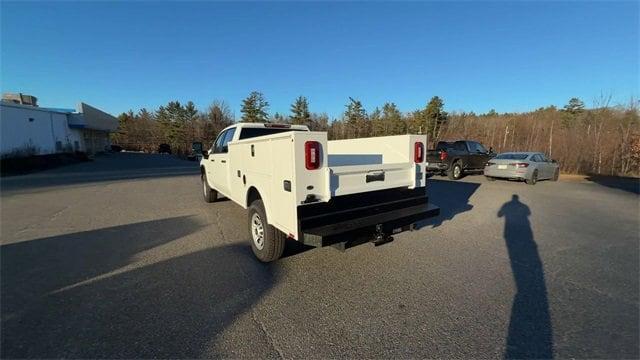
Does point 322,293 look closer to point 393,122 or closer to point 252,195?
point 252,195

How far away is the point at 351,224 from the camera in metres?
3.88

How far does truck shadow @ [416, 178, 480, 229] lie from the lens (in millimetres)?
6840

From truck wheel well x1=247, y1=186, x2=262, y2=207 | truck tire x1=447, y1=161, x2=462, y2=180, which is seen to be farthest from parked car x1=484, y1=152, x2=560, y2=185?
truck wheel well x1=247, y1=186, x2=262, y2=207

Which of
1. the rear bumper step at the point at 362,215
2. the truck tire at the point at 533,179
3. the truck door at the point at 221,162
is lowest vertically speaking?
the truck tire at the point at 533,179

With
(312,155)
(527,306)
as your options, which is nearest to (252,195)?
(312,155)

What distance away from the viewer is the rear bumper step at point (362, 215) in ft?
11.8

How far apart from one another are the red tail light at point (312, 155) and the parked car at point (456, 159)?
12.7m

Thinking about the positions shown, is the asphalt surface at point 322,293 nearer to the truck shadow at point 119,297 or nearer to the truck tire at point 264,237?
the truck shadow at point 119,297

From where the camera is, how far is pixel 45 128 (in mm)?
31062

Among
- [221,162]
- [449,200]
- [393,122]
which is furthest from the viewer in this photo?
[393,122]

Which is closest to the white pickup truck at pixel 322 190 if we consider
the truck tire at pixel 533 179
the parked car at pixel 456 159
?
the parked car at pixel 456 159

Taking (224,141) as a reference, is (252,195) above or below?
below

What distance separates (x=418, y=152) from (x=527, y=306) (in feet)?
8.03

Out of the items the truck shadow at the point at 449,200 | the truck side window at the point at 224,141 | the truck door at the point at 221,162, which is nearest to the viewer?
the truck door at the point at 221,162
